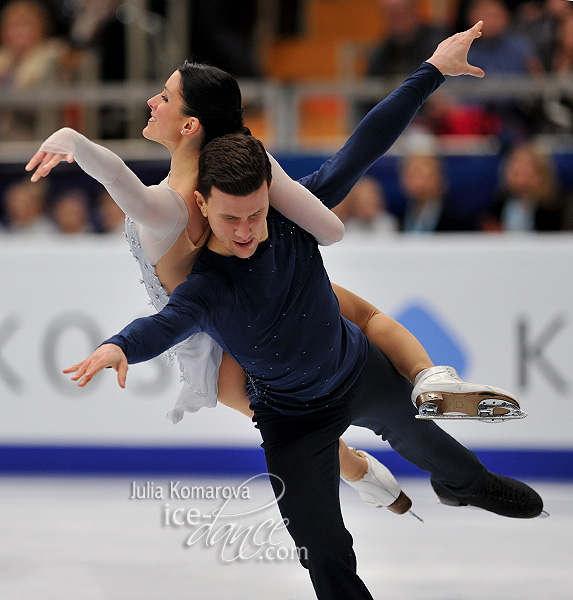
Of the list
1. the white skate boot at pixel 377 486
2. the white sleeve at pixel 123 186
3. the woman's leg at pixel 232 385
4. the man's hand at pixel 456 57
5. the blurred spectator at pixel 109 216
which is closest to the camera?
the white sleeve at pixel 123 186

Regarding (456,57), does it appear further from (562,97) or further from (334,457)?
(562,97)

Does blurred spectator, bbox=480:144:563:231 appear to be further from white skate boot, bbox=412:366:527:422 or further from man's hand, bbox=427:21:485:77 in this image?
white skate boot, bbox=412:366:527:422

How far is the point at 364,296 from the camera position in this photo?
4352 mm

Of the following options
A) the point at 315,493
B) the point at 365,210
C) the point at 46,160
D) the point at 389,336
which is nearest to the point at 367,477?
the point at 389,336

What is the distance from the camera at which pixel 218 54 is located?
600 cm

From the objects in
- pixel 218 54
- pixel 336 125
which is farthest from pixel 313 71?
pixel 336 125

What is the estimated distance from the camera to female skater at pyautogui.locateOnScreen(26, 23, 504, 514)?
210cm

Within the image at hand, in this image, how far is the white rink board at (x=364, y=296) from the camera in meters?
4.20

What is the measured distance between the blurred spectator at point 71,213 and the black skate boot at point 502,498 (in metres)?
2.88

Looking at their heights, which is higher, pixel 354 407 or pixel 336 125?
pixel 336 125

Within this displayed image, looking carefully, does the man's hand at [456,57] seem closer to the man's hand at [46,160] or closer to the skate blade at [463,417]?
Result: the skate blade at [463,417]

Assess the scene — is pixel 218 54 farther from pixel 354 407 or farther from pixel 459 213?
pixel 354 407

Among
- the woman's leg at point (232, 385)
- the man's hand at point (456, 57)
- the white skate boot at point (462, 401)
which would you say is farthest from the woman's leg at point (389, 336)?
the man's hand at point (456, 57)

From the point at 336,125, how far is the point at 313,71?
1880 millimetres
